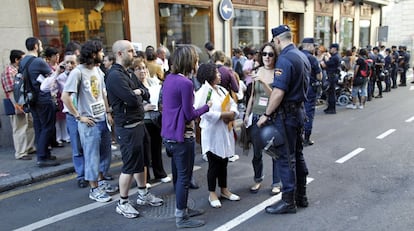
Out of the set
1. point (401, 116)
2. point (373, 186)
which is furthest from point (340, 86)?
point (373, 186)

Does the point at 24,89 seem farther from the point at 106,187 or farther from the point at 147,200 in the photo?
the point at 147,200

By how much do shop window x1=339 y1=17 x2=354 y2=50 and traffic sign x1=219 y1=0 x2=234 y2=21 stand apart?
965 centimetres

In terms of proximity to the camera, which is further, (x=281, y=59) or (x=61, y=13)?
(x=61, y=13)

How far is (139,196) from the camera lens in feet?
14.1

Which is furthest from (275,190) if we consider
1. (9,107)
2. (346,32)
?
(346,32)

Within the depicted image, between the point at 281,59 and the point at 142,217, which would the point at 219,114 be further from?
the point at 142,217

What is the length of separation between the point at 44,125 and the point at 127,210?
2585 mm

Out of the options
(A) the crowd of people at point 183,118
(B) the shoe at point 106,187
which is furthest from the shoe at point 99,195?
(B) the shoe at point 106,187

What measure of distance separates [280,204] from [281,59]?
1.57 metres

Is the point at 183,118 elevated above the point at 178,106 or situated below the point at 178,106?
below

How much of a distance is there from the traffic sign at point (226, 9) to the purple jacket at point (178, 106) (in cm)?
815

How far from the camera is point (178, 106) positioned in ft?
11.6

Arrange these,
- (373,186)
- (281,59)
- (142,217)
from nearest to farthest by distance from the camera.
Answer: (281,59) → (142,217) → (373,186)

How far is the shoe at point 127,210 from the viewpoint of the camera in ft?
13.0
